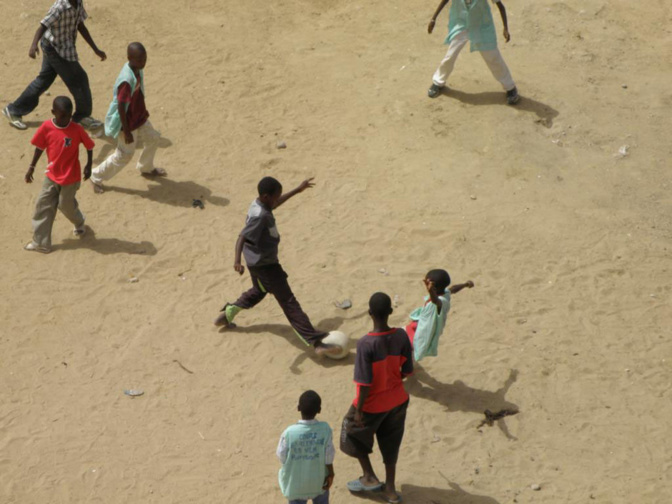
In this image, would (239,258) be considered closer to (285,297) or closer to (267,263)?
(267,263)

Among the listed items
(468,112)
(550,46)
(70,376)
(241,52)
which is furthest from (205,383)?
(550,46)

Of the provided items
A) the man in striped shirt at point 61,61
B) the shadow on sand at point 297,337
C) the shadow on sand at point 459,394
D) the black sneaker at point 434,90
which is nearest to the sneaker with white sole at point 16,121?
the man in striped shirt at point 61,61

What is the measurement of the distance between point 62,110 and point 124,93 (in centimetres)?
86

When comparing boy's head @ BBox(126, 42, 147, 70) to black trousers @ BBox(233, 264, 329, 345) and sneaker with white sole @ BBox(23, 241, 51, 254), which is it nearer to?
sneaker with white sole @ BBox(23, 241, 51, 254)

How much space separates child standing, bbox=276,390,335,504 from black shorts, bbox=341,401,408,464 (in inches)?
21.9

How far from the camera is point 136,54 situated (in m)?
8.70

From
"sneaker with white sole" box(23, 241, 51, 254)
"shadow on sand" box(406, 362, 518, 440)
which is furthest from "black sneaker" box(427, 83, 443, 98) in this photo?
"sneaker with white sole" box(23, 241, 51, 254)

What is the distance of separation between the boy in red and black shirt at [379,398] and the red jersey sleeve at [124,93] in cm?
428

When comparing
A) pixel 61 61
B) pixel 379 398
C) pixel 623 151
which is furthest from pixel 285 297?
pixel 623 151

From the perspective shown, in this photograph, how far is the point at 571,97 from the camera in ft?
35.9

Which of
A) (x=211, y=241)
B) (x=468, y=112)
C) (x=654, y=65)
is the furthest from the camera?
(x=654, y=65)

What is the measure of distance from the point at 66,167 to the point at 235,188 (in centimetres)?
202

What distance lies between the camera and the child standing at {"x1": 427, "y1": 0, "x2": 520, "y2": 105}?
1025 cm

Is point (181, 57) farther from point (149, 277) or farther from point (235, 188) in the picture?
point (149, 277)
